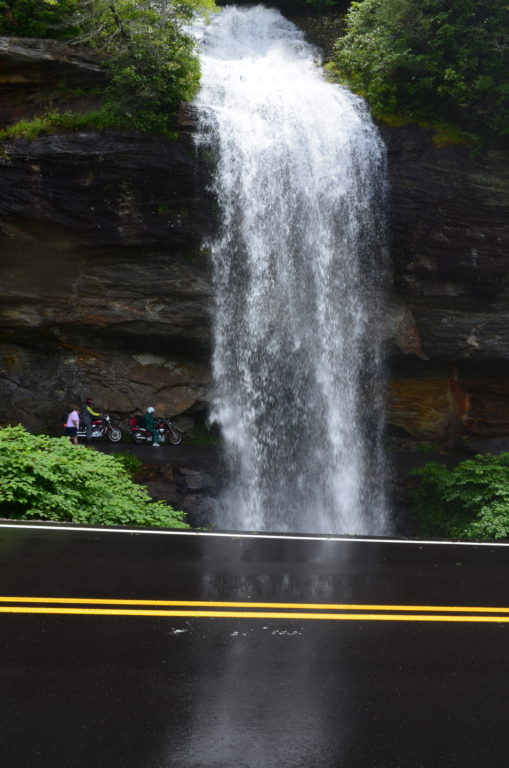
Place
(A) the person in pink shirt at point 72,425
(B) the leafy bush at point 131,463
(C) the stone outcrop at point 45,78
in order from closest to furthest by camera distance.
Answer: (B) the leafy bush at point 131,463, (C) the stone outcrop at point 45,78, (A) the person in pink shirt at point 72,425

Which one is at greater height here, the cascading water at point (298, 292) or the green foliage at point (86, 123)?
the green foliage at point (86, 123)

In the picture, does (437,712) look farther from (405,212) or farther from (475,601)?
(405,212)

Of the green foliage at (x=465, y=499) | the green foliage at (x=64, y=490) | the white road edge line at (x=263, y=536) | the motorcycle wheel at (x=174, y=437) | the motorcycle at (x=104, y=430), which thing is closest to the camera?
the white road edge line at (x=263, y=536)

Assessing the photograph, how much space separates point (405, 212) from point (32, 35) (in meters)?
12.8

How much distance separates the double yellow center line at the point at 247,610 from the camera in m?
4.32

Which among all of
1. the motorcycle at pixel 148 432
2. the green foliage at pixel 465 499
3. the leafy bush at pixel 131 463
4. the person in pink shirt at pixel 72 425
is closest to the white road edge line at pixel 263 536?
the green foliage at pixel 465 499

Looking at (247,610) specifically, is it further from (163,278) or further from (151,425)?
(151,425)

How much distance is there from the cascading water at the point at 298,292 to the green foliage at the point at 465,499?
5.82 feet

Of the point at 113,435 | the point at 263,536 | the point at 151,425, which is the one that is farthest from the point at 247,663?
the point at 113,435

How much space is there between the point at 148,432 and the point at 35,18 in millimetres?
13484

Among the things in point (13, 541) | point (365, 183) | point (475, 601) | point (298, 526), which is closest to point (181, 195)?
point (365, 183)

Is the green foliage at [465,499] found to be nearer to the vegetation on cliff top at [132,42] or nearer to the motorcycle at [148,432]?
the motorcycle at [148,432]

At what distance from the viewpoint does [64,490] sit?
330 inches

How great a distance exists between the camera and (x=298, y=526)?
16375 millimetres
